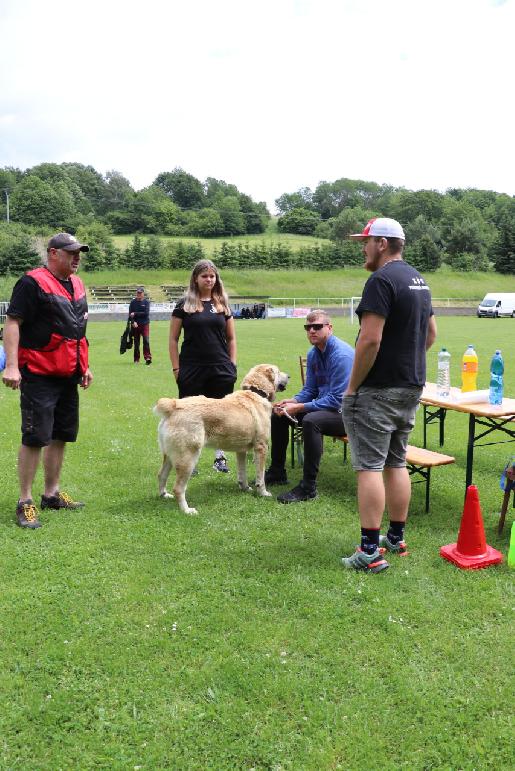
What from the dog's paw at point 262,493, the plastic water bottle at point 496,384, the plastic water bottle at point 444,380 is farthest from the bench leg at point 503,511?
the dog's paw at point 262,493

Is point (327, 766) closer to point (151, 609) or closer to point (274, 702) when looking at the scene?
point (274, 702)

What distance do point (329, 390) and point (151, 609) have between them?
2.81m

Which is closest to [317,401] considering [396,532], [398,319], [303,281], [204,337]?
[204,337]

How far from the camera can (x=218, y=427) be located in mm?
5270

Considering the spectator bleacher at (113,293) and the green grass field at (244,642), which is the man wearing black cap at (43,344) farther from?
the spectator bleacher at (113,293)

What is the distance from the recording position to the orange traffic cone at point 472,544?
13.6 ft

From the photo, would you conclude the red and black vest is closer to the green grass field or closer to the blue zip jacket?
the green grass field

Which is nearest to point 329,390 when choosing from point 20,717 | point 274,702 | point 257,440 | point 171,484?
point 257,440

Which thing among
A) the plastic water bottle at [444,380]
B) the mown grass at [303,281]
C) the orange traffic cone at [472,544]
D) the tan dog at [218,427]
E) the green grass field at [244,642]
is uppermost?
the mown grass at [303,281]

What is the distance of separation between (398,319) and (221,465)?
3.26 meters

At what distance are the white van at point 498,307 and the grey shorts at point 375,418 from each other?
139 feet

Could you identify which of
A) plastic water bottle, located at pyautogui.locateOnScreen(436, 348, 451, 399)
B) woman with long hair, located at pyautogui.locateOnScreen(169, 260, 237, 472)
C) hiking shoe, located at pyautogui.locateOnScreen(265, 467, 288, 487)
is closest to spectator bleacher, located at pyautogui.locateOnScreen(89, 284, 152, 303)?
woman with long hair, located at pyautogui.locateOnScreen(169, 260, 237, 472)

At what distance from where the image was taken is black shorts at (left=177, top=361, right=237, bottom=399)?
19.2 ft

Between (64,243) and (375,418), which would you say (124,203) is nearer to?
(64,243)
